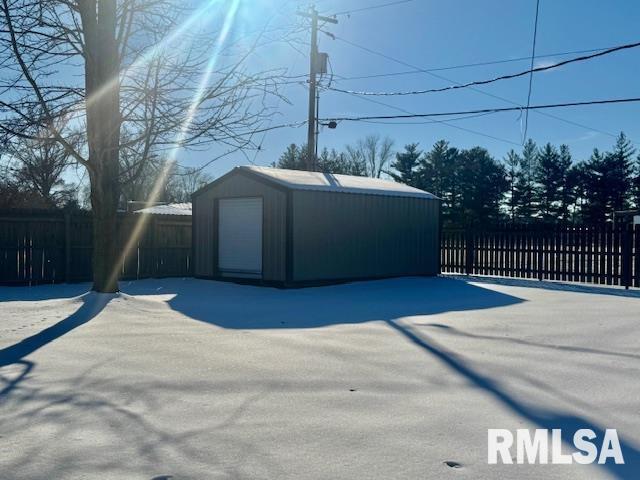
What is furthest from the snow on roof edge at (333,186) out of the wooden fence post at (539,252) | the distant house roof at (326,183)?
the wooden fence post at (539,252)

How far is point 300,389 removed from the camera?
19.4ft

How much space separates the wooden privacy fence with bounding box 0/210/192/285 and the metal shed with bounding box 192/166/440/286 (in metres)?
1.11

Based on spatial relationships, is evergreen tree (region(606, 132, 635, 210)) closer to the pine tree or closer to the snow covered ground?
the pine tree

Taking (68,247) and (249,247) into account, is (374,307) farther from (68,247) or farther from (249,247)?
(68,247)

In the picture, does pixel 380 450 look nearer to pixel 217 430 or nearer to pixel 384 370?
pixel 217 430

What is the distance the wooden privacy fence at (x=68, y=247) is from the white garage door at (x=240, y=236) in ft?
6.84

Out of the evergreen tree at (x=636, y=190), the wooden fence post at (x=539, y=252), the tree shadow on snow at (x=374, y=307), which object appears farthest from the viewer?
the evergreen tree at (x=636, y=190)

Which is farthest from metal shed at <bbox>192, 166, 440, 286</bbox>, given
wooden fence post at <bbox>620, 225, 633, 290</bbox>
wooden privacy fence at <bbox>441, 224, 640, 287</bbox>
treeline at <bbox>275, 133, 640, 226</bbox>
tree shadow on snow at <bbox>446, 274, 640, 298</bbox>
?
treeline at <bbox>275, 133, 640, 226</bbox>

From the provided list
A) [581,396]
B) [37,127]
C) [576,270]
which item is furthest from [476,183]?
[581,396]

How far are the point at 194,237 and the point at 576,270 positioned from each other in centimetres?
1079

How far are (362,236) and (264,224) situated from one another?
274 centimetres

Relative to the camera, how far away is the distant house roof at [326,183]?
52.1ft

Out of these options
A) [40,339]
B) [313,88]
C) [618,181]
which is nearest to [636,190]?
[618,181]

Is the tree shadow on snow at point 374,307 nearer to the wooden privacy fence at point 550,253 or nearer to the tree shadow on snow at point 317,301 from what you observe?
the tree shadow on snow at point 317,301
